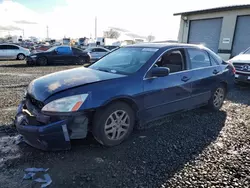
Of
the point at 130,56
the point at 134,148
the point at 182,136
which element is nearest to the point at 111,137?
the point at 134,148

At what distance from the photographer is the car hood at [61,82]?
282 centimetres

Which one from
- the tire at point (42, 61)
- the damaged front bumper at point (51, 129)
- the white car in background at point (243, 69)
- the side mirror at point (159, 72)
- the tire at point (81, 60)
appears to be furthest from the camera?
the tire at point (81, 60)

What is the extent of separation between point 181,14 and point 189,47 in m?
14.1

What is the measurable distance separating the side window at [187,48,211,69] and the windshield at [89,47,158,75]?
921 mm

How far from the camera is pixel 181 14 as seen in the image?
16.7 m

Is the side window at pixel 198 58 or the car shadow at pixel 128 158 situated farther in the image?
the side window at pixel 198 58

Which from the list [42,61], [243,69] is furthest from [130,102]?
[42,61]

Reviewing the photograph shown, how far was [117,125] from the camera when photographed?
3.07 meters

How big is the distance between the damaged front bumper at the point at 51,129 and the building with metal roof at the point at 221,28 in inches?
544

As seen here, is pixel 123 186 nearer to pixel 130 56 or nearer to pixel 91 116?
pixel 91 116

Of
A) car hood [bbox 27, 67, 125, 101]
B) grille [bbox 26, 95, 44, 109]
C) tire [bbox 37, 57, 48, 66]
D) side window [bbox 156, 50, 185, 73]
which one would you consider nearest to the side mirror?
car hood [bbox 27, 67, 125, 101]

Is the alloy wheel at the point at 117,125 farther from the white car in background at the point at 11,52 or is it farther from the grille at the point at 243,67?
the white car in background at the point at 11,52

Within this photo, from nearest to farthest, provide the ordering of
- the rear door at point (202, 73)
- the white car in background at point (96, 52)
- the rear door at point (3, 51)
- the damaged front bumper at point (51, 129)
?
1. the damaged front bumper at point (51, 129)
2. the rear door at point (202, 73)
3. the rear door at point (3, 51)
4. the white car in background at point (96, 52)

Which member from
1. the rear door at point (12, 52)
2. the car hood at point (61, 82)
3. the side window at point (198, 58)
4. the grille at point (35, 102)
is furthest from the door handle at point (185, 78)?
the rear door at point (12, 52)
